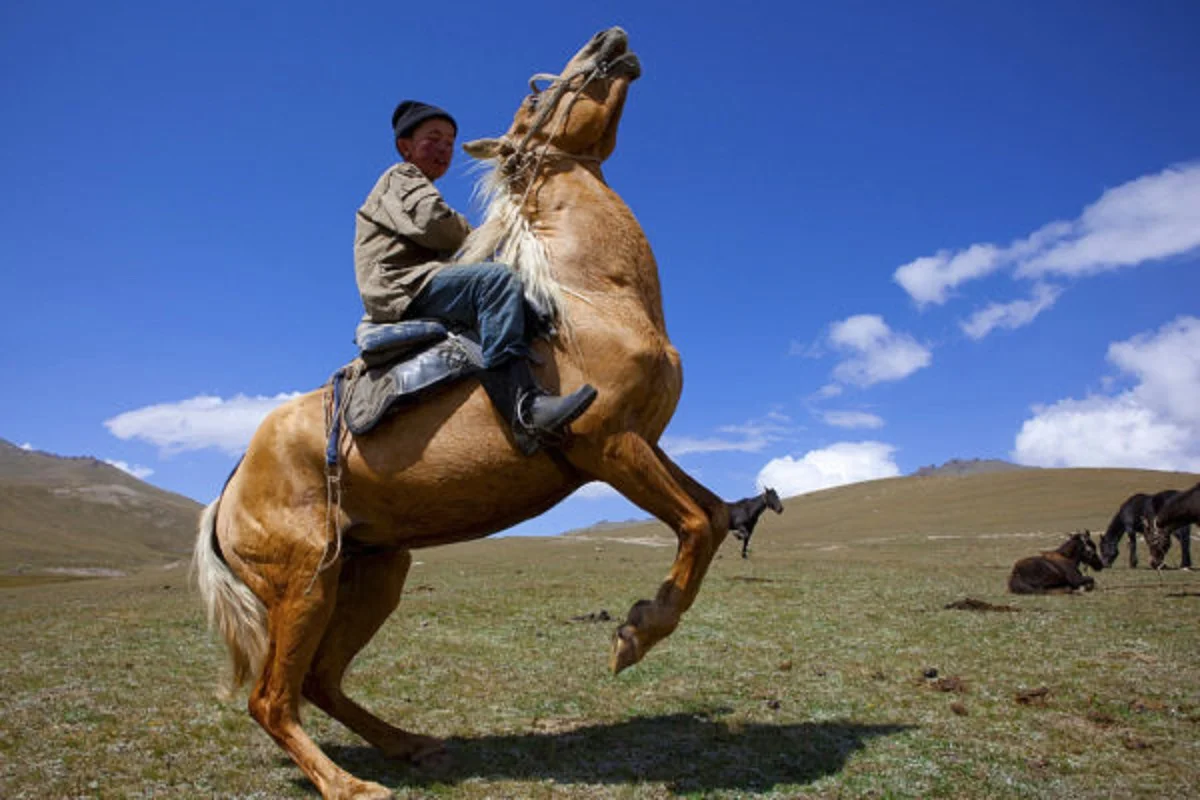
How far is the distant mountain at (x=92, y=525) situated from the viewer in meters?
59.3

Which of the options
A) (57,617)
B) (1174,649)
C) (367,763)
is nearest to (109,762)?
(367,763)

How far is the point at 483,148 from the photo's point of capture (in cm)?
493

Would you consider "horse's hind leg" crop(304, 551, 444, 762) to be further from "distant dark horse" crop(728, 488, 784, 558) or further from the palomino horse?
"distant dark horse" crop(728, 488, 784, 558)

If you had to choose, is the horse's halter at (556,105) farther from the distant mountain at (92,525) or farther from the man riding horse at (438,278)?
the distant mountain at (92,525)

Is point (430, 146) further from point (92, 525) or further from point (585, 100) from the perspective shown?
point (92, 525)

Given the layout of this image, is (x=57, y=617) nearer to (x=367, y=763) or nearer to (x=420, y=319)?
(x=367, y=763)

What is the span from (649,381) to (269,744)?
11.8 ft

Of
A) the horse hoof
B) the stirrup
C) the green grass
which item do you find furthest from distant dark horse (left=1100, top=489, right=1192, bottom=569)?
the horse hoof

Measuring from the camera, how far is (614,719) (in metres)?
5.67

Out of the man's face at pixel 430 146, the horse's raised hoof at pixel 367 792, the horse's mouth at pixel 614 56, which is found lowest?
the horse's raised hoof at pixel 367 792

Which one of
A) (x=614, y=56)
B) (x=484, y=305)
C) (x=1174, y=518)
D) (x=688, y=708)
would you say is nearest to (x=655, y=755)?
(x=688, y=708)

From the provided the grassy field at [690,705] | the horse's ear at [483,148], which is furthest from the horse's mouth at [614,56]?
the grassy field at [690,705]

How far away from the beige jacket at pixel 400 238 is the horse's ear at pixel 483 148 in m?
0.42

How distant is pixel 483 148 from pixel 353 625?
10.0 ft
